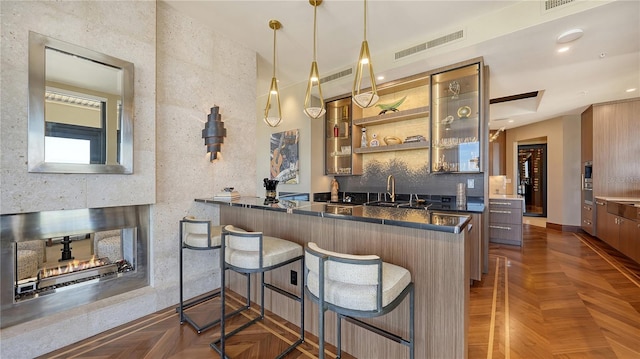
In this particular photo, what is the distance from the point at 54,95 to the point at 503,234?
6.46m

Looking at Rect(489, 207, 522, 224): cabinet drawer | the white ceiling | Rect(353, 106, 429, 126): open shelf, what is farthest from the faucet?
Rect(489, 207, 522, 224): cabinet drawer

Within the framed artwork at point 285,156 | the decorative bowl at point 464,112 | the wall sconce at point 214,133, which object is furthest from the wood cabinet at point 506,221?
the wall sconce at point 214,133

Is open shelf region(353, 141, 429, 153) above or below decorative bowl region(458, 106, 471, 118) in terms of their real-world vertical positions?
below

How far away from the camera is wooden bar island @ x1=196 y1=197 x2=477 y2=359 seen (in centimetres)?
142

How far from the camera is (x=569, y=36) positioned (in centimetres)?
256

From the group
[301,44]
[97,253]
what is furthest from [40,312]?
[301,44]

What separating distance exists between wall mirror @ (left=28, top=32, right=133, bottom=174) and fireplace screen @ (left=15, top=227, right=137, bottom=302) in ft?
2.03

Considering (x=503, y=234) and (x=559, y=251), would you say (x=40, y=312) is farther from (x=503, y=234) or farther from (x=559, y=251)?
(x=559, y=251)

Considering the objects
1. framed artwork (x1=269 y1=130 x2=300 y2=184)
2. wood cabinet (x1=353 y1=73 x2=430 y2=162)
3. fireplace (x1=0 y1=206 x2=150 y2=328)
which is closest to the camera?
fireplace (x1=0 y1=206 x2=150 y2=328)

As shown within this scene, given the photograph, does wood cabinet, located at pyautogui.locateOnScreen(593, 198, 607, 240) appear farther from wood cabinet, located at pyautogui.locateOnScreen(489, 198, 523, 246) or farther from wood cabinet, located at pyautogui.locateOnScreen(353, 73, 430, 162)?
wood cabinet, located at pyautogui.locateOnScreen(353, 73, 430, 162)

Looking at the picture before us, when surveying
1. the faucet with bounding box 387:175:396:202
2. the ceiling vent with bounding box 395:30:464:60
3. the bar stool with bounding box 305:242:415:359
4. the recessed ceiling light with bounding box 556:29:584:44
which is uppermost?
the ceiling vent with bounding box 395:30:464:60

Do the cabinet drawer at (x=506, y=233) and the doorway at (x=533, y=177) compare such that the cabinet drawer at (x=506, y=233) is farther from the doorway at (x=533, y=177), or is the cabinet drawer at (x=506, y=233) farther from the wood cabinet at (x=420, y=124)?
the doorway at (x=533, y=177)

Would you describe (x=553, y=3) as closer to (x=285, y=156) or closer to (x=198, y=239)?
(x=198, y=239)

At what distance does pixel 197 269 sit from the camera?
9.37 ft
